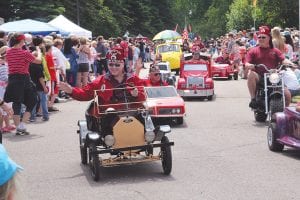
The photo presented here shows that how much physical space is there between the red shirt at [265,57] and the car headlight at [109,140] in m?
5.72

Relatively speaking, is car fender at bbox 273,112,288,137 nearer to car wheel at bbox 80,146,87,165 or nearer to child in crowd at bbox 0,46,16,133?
car wheel at bbox 80,146,87,165

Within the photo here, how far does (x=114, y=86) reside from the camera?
8953mm

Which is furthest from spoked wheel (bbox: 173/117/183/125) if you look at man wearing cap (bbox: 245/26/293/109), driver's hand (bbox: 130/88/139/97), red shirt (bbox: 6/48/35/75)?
driver's hand (bbox: 130/88/139/97)

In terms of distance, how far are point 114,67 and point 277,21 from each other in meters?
37.1

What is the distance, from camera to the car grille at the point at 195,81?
1919 cm

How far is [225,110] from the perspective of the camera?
1648 cm

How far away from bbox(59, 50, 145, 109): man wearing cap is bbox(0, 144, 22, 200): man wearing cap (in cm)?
555

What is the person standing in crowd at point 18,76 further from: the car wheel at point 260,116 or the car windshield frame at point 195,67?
the car windshield frame at point 195,67

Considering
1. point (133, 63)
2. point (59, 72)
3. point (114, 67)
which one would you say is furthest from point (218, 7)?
point (114, 67)

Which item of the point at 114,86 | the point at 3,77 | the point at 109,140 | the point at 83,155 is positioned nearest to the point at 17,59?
the point at 3,77

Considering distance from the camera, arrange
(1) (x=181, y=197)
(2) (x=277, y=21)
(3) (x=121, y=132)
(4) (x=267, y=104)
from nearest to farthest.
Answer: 1. (1) (x=181, y=197)
2. (3) (x=121, y=132)
3. (4) (x=267, y=104)
4. (2) (x=277, y=21)

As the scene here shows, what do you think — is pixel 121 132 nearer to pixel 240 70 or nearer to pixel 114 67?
pixel 114 67

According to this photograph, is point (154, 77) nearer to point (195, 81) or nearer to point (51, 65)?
point (51, 65)

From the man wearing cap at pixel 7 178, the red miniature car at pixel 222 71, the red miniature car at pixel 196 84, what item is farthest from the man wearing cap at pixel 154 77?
the red miniature car at pixel 222 71
